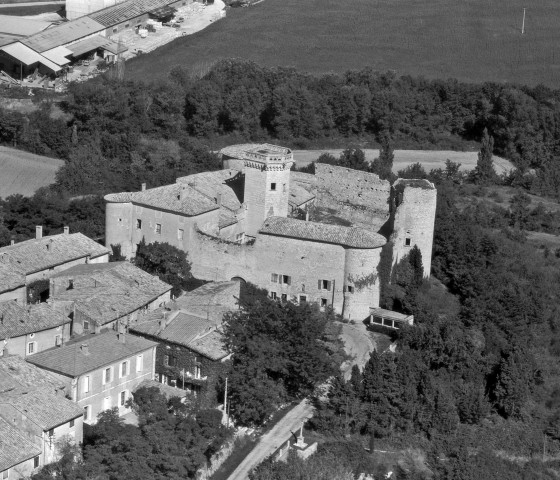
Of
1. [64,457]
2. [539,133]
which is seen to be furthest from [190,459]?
[539,133]

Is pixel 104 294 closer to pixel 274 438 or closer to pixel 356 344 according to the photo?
pixel 274 438

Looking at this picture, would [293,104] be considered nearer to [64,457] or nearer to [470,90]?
[470,90]

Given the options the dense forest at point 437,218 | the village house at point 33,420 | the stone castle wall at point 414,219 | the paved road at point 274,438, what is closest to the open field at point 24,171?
the dense forest at point 437,218

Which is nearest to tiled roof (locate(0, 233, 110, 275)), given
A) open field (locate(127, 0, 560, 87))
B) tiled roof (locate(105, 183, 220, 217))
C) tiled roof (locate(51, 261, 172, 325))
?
tiled roof (locate(51, 261, 172, 325))

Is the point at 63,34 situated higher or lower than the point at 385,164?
higher

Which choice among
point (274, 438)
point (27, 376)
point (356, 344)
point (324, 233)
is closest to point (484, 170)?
point (324, 233)

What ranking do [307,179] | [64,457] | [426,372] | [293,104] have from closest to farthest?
1. [64,457]
2. [426,372]
3. [307,179]
4. [293,104]

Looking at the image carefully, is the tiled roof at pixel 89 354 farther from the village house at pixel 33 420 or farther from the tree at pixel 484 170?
the tree at pixel 484 170
